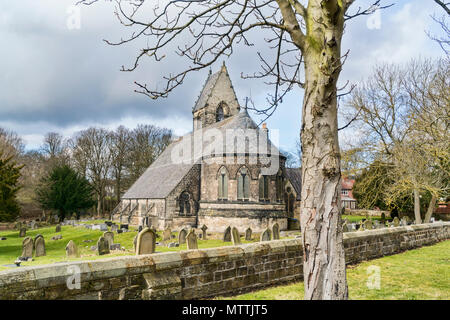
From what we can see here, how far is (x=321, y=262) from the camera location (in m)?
3.50

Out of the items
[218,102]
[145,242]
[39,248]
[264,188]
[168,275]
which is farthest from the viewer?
[218,102]

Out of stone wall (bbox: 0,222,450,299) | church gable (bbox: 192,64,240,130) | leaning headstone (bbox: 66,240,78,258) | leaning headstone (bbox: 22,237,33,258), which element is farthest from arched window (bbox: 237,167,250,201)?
stone wall (bbox: 0,222,450,299)

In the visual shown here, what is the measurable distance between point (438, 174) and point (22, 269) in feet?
69.5

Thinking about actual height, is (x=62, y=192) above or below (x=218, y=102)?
below

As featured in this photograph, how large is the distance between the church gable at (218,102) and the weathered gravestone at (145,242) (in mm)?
28431

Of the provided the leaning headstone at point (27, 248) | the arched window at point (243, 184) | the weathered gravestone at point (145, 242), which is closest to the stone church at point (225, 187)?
the arched window at point (243, 184)

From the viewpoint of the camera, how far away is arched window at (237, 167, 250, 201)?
2234cm

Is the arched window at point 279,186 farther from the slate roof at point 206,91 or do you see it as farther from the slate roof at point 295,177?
the slate roof at point 206,91

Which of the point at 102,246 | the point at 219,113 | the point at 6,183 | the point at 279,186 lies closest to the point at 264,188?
the point at 279,186

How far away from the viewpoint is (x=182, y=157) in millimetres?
31438

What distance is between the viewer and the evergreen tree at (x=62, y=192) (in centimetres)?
3669

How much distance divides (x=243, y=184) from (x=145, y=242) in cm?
1671

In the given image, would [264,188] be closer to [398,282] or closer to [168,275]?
[398,282]
